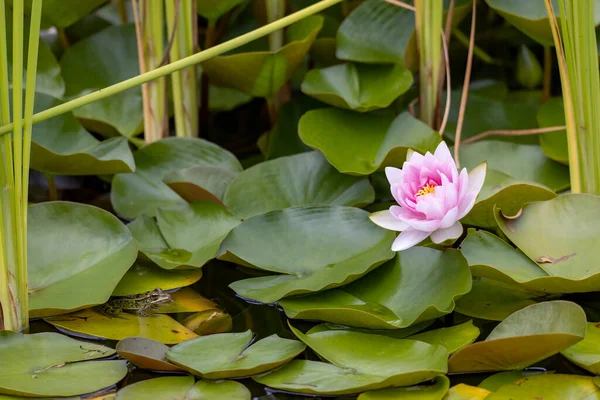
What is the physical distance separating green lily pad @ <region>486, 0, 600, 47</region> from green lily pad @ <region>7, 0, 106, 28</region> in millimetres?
894

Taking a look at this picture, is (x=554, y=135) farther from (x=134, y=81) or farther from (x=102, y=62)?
(x=102, y=62)

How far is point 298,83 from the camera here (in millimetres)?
1922

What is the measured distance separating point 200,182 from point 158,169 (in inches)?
4.7

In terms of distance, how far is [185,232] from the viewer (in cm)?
123

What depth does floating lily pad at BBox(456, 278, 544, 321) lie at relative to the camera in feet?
3.40

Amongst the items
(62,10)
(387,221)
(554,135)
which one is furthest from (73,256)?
(554,135)

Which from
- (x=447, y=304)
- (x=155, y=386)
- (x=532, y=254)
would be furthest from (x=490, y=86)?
(x=155, y=386)

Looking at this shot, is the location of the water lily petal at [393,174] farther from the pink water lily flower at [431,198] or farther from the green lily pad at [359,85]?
the green lily pad at [359,85]

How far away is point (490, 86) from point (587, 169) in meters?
0.74

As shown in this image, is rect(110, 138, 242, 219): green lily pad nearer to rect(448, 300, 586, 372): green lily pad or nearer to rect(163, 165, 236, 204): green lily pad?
rect(163, 165, 236, 204): green lily pad

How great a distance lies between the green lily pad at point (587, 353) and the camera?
89 centimetres

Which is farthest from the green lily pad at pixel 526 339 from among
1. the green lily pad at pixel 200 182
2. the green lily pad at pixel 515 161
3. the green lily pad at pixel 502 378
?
the green lily pad at pixel 200 182

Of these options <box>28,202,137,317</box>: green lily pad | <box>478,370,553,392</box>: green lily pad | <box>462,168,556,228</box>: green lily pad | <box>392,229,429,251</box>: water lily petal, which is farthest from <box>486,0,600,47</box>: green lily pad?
<box>28,202,137,317</box>: green lily pad

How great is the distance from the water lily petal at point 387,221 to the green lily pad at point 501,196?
182 millimetres
